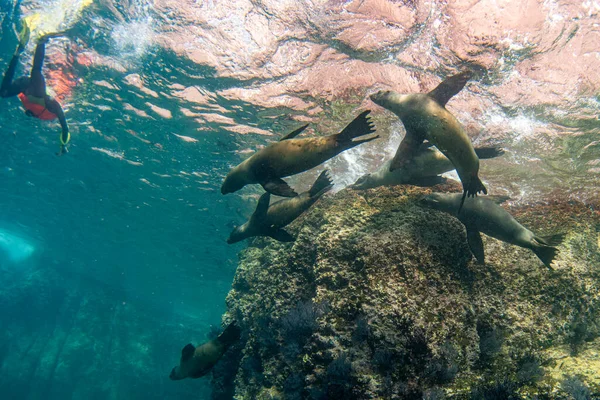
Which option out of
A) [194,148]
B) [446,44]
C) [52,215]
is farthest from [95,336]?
[446,44]

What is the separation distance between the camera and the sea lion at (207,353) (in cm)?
594

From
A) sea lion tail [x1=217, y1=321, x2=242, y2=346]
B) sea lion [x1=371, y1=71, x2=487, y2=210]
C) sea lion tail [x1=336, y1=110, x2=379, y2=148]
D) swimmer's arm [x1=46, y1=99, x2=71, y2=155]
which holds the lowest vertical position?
sea lion tail [x1=217, y1=321, x2=242, y2=346]

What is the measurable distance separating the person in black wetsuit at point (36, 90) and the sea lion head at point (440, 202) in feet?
26.3

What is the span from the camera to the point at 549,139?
861cm

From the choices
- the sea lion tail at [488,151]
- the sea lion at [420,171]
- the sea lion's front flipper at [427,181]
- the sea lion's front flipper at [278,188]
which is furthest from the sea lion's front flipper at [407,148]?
the sea lion's front flipper at [278,188]

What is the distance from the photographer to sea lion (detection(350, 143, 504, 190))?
18.2 feet

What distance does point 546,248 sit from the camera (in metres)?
4.30

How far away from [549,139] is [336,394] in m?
9.37

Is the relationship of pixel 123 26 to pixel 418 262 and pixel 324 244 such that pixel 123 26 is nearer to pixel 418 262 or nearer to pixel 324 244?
pixel 324 244

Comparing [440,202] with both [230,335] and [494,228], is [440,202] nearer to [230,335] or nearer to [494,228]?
[494,228]

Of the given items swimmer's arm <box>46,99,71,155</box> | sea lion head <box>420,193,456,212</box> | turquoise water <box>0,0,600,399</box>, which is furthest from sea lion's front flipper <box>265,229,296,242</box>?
swimmer's arm <box>46,99,71,155</box>

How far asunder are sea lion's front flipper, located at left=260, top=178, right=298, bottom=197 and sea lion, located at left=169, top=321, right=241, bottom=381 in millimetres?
3191

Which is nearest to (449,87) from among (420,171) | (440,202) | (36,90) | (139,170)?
(440,202)

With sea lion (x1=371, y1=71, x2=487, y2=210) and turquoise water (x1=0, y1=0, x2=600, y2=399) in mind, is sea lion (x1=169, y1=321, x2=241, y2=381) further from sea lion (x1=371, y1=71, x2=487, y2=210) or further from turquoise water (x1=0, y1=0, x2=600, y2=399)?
turquoise water (x1=0, y1=0, x2=600, y2=399)
